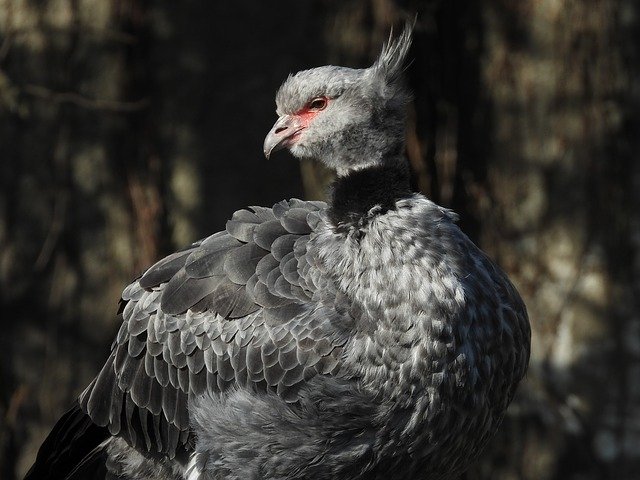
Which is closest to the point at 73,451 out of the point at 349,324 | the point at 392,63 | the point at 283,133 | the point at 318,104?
the point at 349,324

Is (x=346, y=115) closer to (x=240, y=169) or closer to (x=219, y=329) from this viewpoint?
(x=219, y=329)

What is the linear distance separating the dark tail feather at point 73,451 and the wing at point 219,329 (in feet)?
0.29

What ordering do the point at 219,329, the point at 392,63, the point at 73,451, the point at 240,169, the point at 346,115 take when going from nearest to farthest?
1. the point at 346,115
2. the point at 392,63
3. the point at 219,329
4. the point at 73,451
5. the point at 240,169

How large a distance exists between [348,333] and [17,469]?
7.30 feet

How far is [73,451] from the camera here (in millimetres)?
3666

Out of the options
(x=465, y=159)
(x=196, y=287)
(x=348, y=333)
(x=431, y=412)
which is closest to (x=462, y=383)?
(x=431, y=412)

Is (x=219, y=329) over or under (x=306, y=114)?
under

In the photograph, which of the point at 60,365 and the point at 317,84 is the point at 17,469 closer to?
the point at 60,365

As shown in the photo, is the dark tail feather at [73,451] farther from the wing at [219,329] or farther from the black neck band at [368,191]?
the black neck band at [368,191]

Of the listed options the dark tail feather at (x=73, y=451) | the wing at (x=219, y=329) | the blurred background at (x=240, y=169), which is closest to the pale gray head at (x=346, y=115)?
the wing at (x=219, y=329)

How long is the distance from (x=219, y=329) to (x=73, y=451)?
79 cm

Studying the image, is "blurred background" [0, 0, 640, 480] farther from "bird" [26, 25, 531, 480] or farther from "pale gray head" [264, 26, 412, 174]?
"pale gray head" [264, 26, 412, 174]

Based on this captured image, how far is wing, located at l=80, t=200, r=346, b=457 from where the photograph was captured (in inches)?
122

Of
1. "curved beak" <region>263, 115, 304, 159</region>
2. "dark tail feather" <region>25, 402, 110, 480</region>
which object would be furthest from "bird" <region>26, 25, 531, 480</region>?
"dark tail feather" <region>25, 402, 110, 480</region>
